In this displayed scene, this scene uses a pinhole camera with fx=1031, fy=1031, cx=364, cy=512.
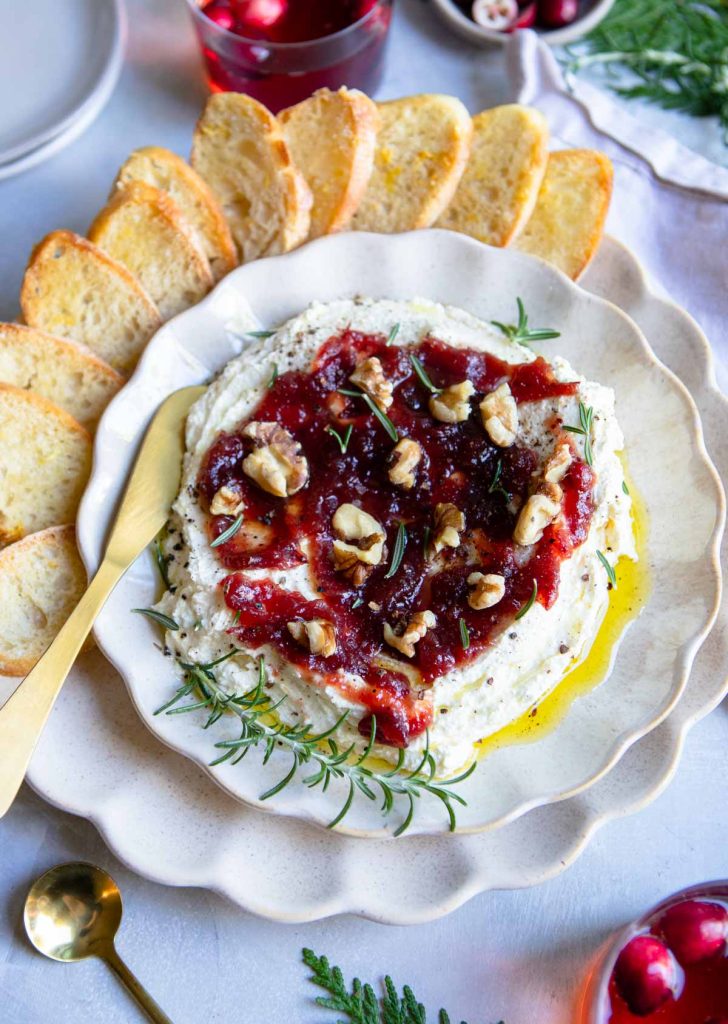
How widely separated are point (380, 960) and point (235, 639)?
48.1 inches

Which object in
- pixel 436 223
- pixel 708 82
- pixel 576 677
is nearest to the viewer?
pixel 576 677

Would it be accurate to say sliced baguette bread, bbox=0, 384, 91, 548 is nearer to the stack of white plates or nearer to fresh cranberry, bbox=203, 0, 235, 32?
the stack of white plates

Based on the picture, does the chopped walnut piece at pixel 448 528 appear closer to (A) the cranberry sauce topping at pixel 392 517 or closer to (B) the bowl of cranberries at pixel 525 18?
(A) the cranberry sauce topping at pixel 392 517

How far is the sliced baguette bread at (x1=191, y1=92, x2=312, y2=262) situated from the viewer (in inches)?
146

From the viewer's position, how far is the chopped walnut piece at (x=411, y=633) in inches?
122

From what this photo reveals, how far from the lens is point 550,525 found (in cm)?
321

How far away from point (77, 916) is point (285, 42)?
11.2 ft

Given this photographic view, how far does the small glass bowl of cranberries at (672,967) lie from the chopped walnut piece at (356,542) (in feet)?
4.58

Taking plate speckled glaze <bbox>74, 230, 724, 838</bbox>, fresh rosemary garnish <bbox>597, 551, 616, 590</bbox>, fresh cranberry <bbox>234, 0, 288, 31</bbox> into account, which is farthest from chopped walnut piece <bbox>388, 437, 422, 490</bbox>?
fresh cranberry <bbox>234, 0, 288, 31</bbox>

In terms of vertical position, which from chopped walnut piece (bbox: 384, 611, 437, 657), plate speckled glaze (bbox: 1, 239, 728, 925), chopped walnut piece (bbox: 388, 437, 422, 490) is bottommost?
plate speckled glaze (bbox: 1, 239, 728, 925)

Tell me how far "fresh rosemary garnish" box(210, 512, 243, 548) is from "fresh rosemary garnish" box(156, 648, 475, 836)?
0.34 m

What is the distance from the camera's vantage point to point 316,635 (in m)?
3.06

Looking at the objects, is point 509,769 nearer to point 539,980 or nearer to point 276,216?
point 539,980

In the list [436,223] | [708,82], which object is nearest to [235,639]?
[436,223]
